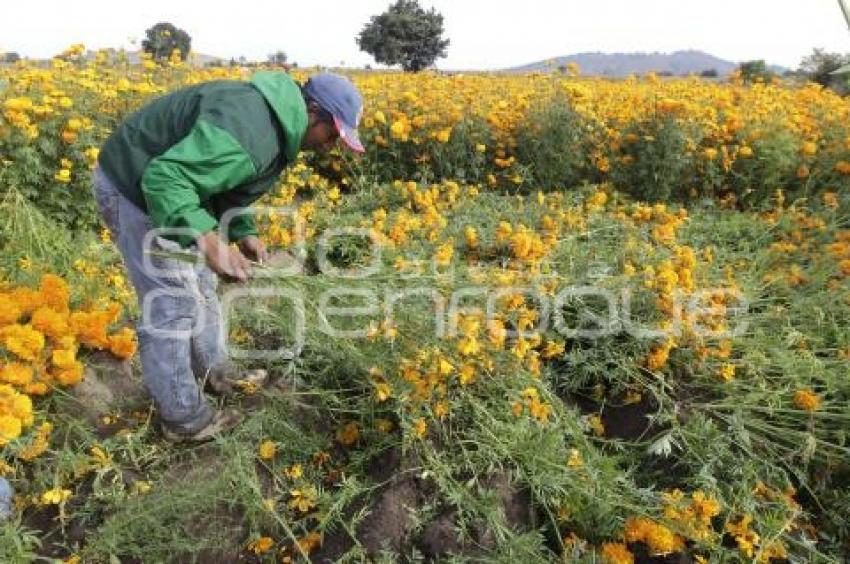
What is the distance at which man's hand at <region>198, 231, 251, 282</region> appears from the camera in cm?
215

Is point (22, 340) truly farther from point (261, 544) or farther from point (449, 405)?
point (449, 405)

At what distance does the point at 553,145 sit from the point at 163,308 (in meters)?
3.69

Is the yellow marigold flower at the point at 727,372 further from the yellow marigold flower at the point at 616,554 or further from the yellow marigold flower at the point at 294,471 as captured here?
the yellow marigold flower at the point at 294,471

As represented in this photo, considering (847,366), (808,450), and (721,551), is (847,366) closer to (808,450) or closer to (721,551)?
(808,450)

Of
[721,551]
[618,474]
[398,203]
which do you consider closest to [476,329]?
[618,474]

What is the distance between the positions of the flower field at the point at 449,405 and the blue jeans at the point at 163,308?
0.60 ft

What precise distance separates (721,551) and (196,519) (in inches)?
65.0

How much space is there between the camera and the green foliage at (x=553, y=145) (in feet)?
18.3

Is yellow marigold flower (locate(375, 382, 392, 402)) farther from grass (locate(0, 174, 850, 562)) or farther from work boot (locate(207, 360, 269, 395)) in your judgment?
work boot (locate(207, 360, 269, 395))

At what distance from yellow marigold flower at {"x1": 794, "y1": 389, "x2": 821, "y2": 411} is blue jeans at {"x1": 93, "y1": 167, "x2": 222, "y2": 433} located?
2.18 meters

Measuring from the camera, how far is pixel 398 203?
513 centimetres

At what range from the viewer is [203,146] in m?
2.11

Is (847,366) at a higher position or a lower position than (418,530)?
higher

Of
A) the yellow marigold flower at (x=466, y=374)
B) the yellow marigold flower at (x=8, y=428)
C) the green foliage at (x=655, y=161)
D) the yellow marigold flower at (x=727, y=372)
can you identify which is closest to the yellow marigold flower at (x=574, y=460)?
the yellow marigold flower at (x=466, y=374)
